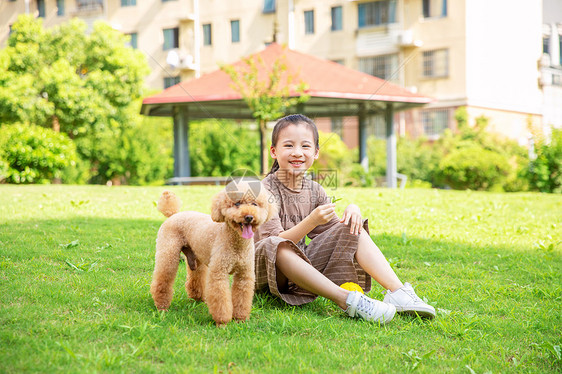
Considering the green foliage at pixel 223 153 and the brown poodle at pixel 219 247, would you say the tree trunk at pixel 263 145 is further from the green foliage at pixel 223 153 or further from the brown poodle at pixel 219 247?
the brown poodle at pixel 219 247

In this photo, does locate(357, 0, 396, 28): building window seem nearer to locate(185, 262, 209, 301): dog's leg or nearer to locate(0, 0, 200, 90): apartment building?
locate(0, 0, 200, 90): apartment building

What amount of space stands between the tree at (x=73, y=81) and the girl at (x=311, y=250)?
1480 cm

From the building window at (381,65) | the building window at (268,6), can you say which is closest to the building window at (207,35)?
the building window at (268,6)

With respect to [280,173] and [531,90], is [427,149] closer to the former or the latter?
[531,90]

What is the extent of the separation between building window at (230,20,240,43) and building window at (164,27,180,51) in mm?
2908

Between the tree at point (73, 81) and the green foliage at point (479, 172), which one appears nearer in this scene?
the green foliage at point (479, 172)

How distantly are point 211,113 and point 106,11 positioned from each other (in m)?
16.0

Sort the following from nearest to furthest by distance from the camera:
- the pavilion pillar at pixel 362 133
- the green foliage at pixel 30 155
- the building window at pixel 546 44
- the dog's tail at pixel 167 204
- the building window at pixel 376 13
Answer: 1. the dog's tail at pixel 167 204
2. the green foliage at pixel 30 155
3. the pavilion pillar at pixel 362 133
4. the building window at pixel 376 13
5. the building window at pixel 546 44

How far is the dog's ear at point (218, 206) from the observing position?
2.54 meters

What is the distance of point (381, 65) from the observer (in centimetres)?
2192

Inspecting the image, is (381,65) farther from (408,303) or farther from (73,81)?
(408,303)

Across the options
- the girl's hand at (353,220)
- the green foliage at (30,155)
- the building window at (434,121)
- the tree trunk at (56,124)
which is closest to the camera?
the girl's hand at (353,220)

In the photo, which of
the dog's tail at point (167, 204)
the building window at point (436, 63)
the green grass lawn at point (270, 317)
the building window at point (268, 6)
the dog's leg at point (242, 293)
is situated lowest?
the green grass lawn at point (270, 317)

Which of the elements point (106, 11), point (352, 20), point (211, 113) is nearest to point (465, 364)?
point (211, 113)
